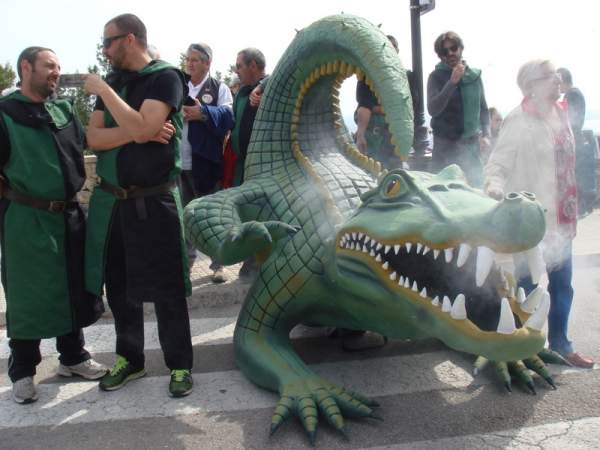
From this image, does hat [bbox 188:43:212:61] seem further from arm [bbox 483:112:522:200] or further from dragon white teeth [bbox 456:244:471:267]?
dragon white teeth [bbox 456:244:471:267]

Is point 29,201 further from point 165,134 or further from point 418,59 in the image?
point 418,59

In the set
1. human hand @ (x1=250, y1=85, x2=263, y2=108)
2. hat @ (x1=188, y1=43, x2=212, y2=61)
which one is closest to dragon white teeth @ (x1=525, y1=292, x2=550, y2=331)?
human hand @ (x1=250, y1=85, x2=263, y2=108)

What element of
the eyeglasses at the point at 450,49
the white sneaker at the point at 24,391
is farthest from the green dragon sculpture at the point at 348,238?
the eyeglasses at the point at 450,49

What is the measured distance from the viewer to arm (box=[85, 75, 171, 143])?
287 centimetres

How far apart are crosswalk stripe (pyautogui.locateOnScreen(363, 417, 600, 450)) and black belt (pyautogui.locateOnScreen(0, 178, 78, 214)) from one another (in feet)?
6.34

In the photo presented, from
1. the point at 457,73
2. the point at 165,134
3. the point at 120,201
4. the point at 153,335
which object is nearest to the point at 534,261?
the point at 165,134

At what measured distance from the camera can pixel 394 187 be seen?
8.48 ft

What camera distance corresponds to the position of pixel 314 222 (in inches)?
124

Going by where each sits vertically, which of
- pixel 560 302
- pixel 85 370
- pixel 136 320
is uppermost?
pixel 136 320

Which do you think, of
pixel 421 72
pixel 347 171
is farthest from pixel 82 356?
pixel 421 72

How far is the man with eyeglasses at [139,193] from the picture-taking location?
2982mm

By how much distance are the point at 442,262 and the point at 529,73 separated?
157cm

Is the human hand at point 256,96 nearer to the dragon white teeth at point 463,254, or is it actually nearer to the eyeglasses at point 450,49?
the eyeglasses at point 450,49

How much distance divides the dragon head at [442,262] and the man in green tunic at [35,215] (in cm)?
145
